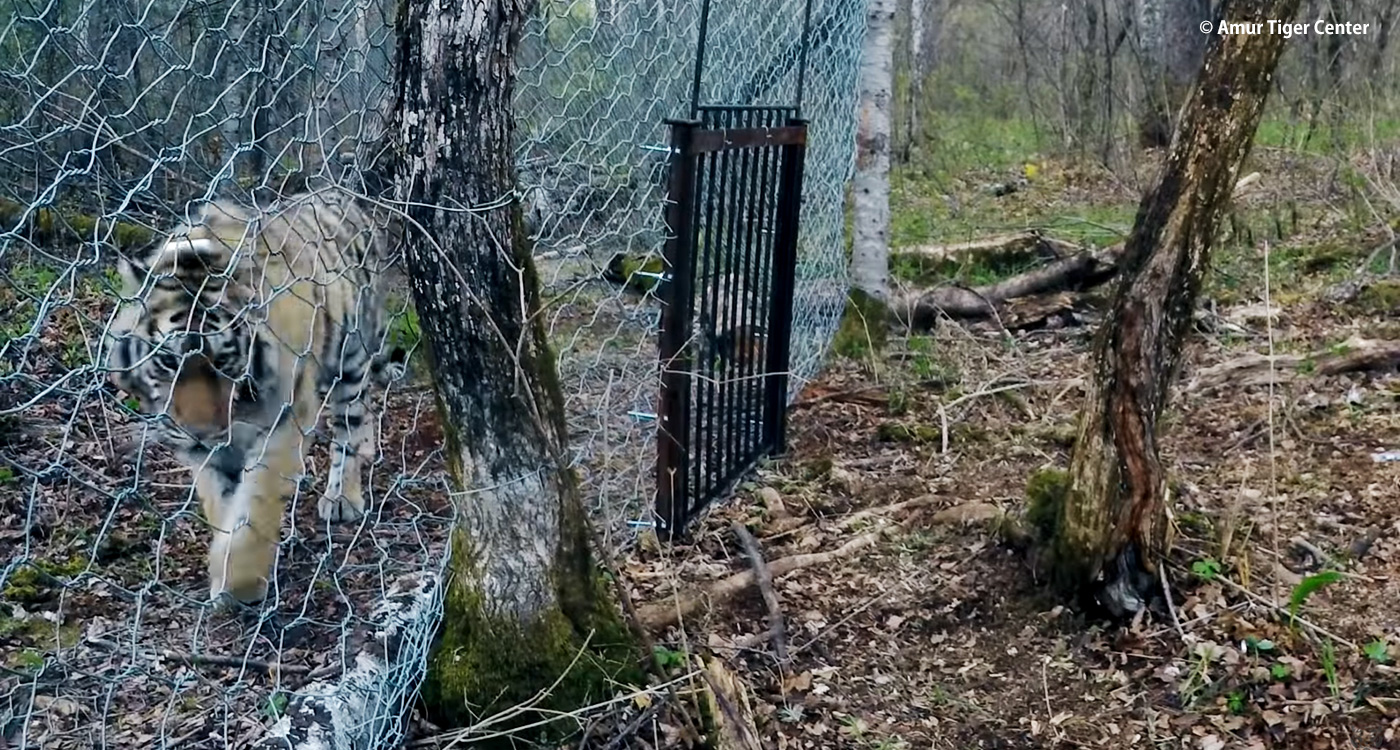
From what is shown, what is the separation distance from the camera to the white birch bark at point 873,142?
21.7 ft

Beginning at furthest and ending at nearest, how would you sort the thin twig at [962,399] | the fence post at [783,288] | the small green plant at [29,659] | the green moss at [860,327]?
the green moss at [860,327], the thin twig at [962,399], the fence post at [783,288], the small green plant at [29,659]

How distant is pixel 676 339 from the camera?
402cm

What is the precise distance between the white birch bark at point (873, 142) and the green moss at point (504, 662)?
407cm

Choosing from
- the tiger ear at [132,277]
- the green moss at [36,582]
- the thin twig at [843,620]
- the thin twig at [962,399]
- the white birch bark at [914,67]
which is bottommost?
the thin twig at [843,620]

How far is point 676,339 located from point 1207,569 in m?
1.82

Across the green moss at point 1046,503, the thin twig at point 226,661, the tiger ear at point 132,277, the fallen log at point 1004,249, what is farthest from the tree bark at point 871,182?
the tiger ear at point 132,277

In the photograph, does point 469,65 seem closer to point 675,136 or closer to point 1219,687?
point 675,136

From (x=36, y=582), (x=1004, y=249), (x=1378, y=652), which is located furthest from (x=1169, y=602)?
(x=1004, y=249)

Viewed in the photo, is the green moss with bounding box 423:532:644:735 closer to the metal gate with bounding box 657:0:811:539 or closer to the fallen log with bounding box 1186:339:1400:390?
the metal gate with bounding box 657:0:811:539

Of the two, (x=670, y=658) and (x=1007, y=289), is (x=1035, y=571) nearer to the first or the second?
(x=670, y=658)

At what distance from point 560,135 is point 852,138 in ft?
9.26

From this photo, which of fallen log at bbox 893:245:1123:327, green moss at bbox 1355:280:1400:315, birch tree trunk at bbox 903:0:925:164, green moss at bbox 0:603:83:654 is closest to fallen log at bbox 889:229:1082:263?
fallen log at bbox 893:245:1123:327

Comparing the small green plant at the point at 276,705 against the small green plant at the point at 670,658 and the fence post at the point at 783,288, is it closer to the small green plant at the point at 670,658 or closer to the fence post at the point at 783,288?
the small green plant at the point at 670,658

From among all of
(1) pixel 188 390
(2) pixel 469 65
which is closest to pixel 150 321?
(1) pixel 188 390
